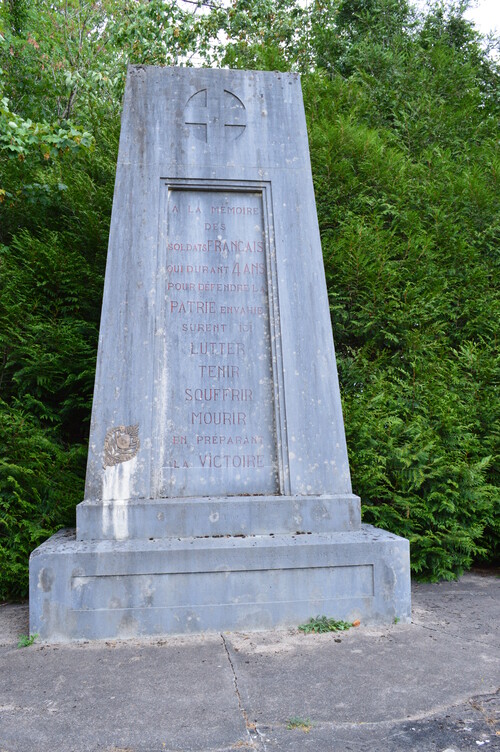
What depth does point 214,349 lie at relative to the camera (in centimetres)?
445

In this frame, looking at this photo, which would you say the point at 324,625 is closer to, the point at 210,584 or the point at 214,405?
the point at 210,584

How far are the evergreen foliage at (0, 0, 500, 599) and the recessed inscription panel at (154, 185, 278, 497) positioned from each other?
1.18 m

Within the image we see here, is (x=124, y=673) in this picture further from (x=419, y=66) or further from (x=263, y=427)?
(x=419, y=66)

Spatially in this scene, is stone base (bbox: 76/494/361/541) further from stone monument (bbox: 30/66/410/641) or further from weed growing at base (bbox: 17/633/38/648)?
weed growing at base (bbox: 17/633/38/648)

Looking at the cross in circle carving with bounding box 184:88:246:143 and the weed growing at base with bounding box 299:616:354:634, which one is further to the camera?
the cross in circle carving with bounding box 184:88:246:143

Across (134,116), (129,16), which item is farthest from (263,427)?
(129,16)

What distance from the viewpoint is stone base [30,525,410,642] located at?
3564 mm

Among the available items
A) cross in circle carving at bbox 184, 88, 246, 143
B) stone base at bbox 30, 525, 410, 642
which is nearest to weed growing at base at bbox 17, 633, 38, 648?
stone base at bbox 30, 525, 410, 642

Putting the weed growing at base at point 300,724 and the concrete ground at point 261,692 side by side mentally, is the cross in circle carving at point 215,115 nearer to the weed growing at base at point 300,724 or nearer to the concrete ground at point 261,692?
the concrete ground at point 261,692

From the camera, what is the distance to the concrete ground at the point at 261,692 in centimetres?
242

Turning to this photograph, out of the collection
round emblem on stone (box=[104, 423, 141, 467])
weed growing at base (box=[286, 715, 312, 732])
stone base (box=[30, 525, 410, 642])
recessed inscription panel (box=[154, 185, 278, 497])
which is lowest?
weed growing at base (box=[286, 715, 312, 732])

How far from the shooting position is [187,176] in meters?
4.68

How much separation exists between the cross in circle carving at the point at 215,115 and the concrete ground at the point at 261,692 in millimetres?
3751

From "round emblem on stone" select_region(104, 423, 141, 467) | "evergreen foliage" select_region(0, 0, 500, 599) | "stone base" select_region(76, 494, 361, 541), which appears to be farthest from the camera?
"evergreen foliage" select_region(0, 0, 500, 599)
